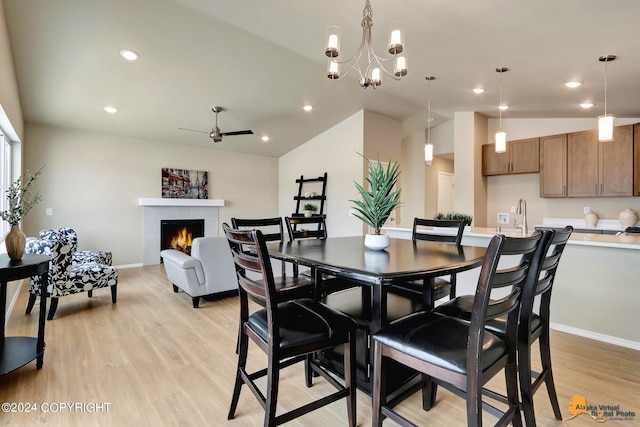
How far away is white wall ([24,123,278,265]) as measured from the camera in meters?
5.10

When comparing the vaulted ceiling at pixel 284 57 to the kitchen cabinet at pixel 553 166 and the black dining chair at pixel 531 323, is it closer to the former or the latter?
the kitchen cabinet at pixel 553 166

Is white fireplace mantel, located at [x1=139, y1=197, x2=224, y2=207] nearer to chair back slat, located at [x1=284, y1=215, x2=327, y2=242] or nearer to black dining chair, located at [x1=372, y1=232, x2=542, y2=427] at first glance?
chair back slat, located at [x1=284, y1=215, x2=327, y2=242]

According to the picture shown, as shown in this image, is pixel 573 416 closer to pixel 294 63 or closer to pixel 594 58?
pixel 594 58

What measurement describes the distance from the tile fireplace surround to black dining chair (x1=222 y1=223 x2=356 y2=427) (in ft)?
17.1

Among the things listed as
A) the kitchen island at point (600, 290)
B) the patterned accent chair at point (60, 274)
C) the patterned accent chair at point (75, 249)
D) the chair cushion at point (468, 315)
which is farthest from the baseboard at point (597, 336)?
the patterned accent chair at point (75, 249)

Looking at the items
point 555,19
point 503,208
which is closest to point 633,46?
point 555,19

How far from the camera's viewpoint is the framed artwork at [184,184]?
20.7 ft

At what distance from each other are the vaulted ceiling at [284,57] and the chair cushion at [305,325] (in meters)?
2.46

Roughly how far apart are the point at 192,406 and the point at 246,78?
4018 millimetres

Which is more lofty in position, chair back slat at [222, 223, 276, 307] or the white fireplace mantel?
the white fireplace mantel

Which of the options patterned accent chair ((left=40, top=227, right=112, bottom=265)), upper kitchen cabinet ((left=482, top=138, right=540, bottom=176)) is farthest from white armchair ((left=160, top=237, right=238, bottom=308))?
upper kitchen cabinet ((left=482, top=138, right=540, bottom=176))

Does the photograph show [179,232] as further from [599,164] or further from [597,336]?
[599,164]

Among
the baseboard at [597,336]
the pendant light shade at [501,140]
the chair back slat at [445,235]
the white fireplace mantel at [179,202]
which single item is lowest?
the baseboard at [597,336]

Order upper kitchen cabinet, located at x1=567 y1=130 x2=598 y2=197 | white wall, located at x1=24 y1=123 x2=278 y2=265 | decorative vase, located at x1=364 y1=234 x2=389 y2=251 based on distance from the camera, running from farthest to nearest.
→ white wall, located at x1=24 y1=123 x2=278 y2=265, upper kitchen cabinet, located at x1=567 y1=130 x2=598 y2=197, decorative vase, located at x1=364 y1=234 x2=389 y2=251
